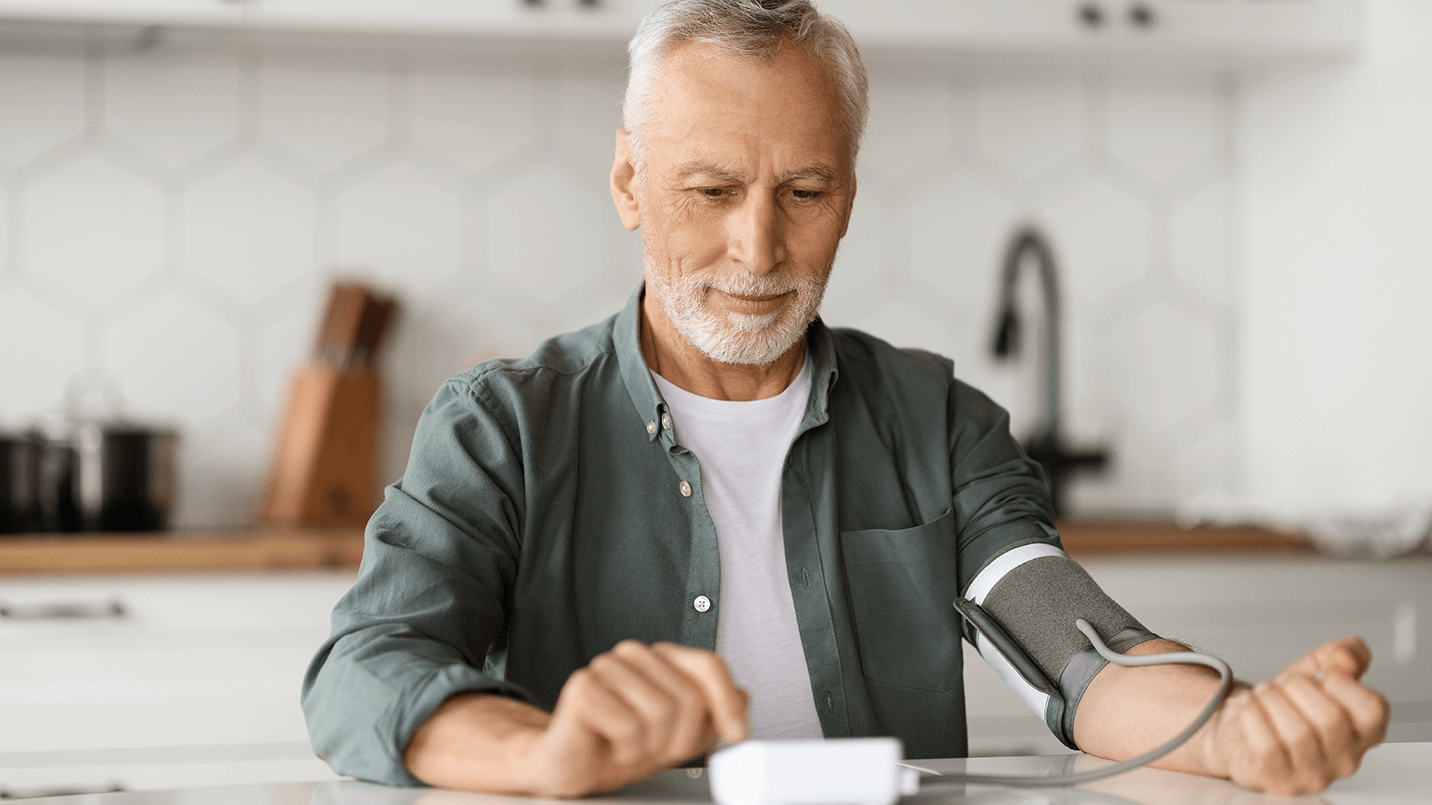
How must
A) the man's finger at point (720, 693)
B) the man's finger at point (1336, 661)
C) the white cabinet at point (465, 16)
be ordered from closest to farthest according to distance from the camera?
the man's finger at point (720, 693)
the man's finger at point (1336, 661)
the white cabinet at point (465, 16)

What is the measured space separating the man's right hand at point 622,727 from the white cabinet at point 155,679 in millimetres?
1116

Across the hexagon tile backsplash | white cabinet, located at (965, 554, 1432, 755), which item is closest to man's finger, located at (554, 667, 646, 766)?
white cabinet, located at (965, 554, 1432, 755)

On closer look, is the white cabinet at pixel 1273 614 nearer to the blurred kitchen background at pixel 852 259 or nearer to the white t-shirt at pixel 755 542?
the blurred kitchen background at pixel 852 259

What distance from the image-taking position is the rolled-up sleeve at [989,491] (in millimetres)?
1197

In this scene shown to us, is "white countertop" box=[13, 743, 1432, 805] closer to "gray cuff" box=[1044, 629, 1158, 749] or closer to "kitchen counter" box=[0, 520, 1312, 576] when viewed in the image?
"gray cuff" box=[1044, 629, 1158, 749]

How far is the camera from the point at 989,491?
1.24 metres

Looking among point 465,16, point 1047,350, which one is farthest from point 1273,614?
point 465,16

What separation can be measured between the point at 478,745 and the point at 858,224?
6.30ft

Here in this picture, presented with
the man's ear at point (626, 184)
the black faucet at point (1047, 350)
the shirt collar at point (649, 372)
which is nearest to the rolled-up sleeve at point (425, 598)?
the shirt collar at point (649, 372)

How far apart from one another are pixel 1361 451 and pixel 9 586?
234 cm

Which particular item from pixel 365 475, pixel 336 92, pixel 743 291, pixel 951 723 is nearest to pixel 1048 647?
pixel 951 723

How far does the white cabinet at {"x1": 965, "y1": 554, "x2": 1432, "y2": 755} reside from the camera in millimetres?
1938

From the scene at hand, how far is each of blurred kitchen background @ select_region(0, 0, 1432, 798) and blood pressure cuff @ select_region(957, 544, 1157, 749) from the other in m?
0.83

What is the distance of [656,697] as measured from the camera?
2.20 ft
